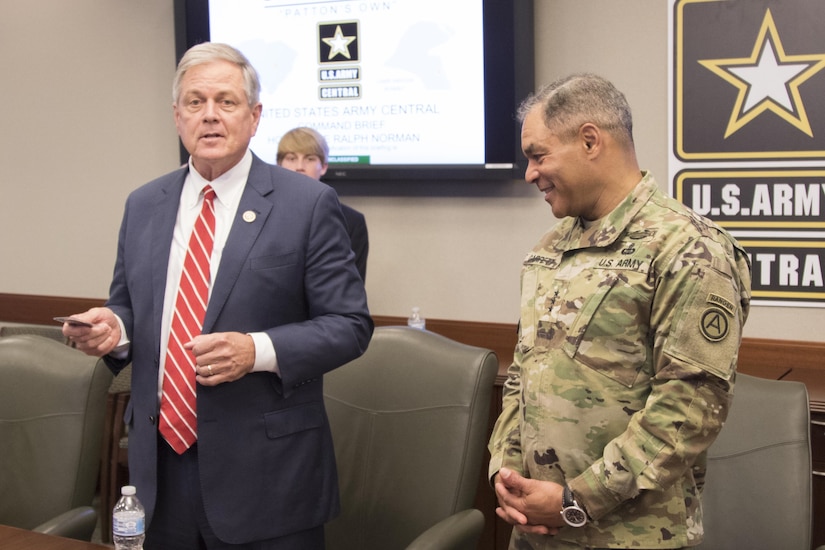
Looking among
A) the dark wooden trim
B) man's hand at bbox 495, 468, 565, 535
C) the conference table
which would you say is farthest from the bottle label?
the dark wooden trim

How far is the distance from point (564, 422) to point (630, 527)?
0.21m

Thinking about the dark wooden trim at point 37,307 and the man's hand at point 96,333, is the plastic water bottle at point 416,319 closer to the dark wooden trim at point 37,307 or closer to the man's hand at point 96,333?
the dark wooden trim at point 37,307

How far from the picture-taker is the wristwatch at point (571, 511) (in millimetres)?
1603

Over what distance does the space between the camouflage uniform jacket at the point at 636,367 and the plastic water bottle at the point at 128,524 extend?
0.72m

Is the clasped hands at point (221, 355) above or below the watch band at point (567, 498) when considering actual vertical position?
above

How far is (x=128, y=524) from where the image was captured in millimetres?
1675

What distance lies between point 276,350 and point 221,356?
12cm

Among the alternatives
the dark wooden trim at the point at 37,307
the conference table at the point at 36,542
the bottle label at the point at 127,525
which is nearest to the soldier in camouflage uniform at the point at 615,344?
the bottle label at the point at 127,525

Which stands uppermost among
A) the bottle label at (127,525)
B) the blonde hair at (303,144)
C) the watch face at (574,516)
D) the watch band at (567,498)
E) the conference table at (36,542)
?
the blonde hair at (303,144)

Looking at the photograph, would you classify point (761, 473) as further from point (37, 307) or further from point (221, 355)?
point (37, 307)

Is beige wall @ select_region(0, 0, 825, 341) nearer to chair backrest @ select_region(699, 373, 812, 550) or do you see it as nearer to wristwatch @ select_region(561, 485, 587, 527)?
chair backrest @ select_region(699, 373, 812, 550)

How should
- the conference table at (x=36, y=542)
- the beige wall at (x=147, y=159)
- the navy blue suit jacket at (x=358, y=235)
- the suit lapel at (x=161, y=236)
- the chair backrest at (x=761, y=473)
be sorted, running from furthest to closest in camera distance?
the navy blue suit jacket at (x=358, y=235)
the beige wall at (x=147, y=159)
the chair backrest at (x=761, y=473)
the suit lapel at (x=161, y=236)
the conference table at (x=36, y=542)

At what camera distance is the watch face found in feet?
5.26

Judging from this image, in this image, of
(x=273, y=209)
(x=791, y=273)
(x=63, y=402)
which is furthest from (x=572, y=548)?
(x=791, y=273)
